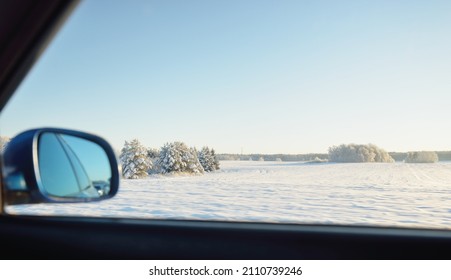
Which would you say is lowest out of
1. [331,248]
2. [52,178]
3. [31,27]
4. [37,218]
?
[331,248]

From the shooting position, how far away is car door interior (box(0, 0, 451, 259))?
1.52 meters

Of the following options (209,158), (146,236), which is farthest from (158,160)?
(146,236)

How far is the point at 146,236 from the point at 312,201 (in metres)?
2.96

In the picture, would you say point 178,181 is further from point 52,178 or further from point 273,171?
point 52,178

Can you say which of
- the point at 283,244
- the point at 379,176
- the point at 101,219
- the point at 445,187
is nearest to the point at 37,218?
the point at 101,219

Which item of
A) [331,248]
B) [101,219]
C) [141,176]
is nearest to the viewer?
[331,248]

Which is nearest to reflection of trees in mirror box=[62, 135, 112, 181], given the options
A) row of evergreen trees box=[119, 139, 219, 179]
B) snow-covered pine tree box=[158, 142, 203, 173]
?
row of evergreen trees box=[119, 139, 219, 179]

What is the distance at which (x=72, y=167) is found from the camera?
1804 mm

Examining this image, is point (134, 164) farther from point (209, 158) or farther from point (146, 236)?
point (146, 236)

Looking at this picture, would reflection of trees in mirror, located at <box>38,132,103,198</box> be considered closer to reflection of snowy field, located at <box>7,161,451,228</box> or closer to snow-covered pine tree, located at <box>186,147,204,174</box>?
reflection of snowy field, located at <box>7,161,451,228</box>

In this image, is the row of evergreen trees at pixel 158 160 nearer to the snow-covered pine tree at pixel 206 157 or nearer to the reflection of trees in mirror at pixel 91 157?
the snow-covered pine tree at pixel 206 157

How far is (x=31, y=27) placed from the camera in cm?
150

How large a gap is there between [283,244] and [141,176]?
224 inches

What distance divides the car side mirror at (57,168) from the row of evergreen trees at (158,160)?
4945mm
